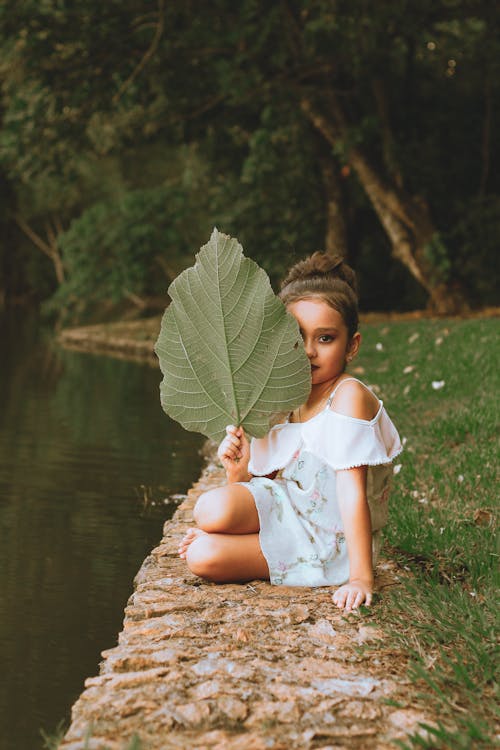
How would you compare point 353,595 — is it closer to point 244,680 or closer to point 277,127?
point 244,680

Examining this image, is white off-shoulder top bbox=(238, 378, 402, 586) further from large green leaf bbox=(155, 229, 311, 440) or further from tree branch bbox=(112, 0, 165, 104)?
tree branch bbox=(112, 0, 165, 104)

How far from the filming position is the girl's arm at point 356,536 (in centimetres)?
306

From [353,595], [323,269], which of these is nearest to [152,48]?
[323,269]

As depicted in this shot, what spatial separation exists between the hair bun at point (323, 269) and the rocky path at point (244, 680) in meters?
1.09

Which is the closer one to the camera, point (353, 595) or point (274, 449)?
point (353, 595)

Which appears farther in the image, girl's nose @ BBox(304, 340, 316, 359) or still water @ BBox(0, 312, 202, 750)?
girl's nose @ BBox(304, 340, 316, 359)

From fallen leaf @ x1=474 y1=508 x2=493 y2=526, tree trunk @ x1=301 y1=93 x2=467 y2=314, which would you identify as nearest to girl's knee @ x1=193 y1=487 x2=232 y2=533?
fallen leaf @ x1=474 y1=508 x2=493 y2=526

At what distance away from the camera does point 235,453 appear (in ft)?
11.0

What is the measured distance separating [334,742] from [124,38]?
12.8 m

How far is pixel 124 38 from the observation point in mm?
13508

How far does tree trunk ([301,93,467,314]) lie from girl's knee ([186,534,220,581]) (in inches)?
457

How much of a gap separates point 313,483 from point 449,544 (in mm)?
750

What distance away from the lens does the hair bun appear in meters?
3.33

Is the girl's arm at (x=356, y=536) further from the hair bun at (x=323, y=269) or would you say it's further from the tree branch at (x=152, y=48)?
the tree branch at (x=152, y=48)
